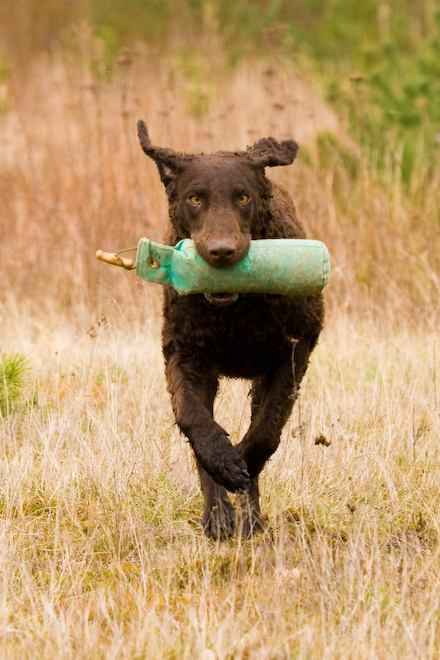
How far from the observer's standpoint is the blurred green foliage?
27.8 feet

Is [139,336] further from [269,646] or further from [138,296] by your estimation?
[269,646]

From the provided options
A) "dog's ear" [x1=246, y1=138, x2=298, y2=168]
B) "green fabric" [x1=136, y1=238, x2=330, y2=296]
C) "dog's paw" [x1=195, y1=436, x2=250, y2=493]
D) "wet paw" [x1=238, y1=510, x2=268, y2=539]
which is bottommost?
"wet paw" [x1=238, y1=510, x2=268, y2=539]

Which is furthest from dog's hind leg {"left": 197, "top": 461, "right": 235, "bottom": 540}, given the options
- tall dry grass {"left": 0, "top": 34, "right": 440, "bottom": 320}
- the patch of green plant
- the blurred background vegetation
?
the blurred background vegetation

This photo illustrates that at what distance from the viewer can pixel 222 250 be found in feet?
10.9

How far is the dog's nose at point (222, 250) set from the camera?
3.32 metres

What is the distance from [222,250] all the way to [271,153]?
891 mm

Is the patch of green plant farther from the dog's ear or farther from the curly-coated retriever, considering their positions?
the dog's ear

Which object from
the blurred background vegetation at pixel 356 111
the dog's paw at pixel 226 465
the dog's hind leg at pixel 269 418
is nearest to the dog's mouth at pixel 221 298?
the dog's hind leg at pixel 269 418

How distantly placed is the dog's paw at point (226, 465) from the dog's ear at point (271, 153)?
48.0 inches

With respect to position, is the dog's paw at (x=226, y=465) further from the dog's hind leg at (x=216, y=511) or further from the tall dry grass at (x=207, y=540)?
the tall dry grass at (x=207, y=540)

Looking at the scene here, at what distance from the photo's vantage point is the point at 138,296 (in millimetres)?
6738

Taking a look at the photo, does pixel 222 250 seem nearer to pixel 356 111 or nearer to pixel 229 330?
pixel 229 330

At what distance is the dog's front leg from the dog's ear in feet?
2.95

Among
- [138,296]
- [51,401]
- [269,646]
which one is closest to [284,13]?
[138,296]
